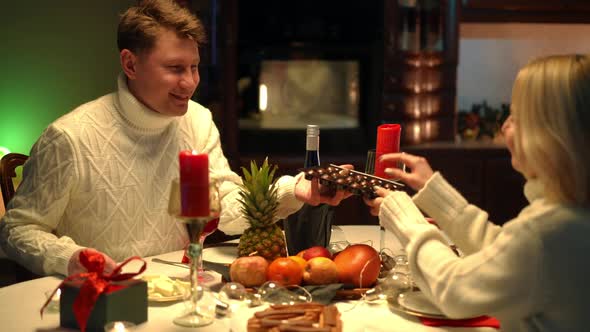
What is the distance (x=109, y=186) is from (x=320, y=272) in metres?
0.85

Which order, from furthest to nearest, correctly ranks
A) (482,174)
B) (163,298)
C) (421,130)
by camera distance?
(421,130) < (482,174) < (163,298)

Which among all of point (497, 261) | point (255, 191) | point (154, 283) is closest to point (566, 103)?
point (497, 261)

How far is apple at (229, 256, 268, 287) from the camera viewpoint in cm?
180

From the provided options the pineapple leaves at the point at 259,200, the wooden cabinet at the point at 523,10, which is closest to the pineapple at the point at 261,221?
the pineapple leaves at the point at 259,200

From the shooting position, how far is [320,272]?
5.86 feet

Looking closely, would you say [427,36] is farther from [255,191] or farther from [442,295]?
[442,295]

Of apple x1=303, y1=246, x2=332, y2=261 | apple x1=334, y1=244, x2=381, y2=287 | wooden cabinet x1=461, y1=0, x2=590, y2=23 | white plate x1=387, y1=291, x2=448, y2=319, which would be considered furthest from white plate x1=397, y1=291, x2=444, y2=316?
wooden cabinet x1=461, y1=0, x2=590, y2=23

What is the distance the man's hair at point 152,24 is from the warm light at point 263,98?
7.46ft

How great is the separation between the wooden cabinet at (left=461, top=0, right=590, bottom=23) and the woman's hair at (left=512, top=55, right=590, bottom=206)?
3571 mm

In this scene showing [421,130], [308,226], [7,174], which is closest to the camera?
[308,226]

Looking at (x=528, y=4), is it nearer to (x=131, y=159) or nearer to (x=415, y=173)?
(x=131, y=159)

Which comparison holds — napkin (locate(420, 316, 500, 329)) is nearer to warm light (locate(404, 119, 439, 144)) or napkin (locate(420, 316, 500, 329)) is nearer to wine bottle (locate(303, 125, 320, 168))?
wine bottle (locate(303, 125, 320, 168))

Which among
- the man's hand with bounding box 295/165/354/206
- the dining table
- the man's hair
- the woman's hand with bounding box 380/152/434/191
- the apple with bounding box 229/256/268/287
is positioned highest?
the man's hair

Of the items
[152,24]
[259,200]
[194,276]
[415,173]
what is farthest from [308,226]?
[152,24]
